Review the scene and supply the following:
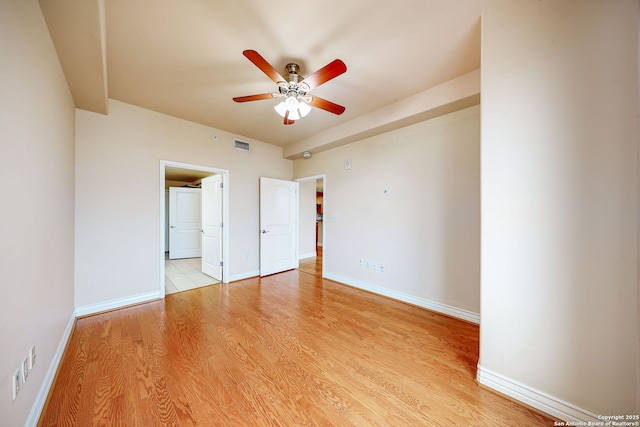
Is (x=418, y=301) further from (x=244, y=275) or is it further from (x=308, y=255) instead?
(x=308, y=255)

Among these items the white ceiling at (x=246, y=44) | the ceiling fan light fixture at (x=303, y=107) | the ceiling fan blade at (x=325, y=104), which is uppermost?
the white ceiling at (x=246, y=44)

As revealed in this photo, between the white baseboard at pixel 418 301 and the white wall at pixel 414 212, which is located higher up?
the white wall at pixel 414 212

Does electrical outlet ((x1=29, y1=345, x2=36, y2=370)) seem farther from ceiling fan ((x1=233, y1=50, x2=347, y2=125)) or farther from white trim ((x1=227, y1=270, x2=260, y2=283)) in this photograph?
white trim ((x1=227, y1=270, x2=260, y2=283))

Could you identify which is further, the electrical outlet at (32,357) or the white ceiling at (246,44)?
the white ceiling at (246,44)

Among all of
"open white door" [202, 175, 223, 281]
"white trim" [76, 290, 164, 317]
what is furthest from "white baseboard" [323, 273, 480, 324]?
"white trim" [76, 290, 164, 317]

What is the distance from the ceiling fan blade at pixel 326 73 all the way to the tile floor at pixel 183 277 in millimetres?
3598

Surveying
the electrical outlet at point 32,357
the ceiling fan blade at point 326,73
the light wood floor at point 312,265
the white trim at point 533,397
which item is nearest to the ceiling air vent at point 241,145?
the ceiling fan blade at point 326,73

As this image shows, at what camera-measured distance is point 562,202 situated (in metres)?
1.33

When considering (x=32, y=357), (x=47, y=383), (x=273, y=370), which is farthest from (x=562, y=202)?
(x=47, y=383)

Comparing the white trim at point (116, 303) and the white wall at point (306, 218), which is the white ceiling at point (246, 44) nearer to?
the white trim at point (116, 303)

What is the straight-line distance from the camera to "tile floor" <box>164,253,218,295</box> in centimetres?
365

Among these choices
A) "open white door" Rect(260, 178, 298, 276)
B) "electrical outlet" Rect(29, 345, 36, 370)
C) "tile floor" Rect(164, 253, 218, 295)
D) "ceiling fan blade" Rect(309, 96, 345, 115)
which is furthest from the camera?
"open white door" Rect(260, 178, 298, 276)

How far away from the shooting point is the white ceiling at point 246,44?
5.04 ft

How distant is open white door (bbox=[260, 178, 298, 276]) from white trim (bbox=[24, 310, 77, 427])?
8.41ft
